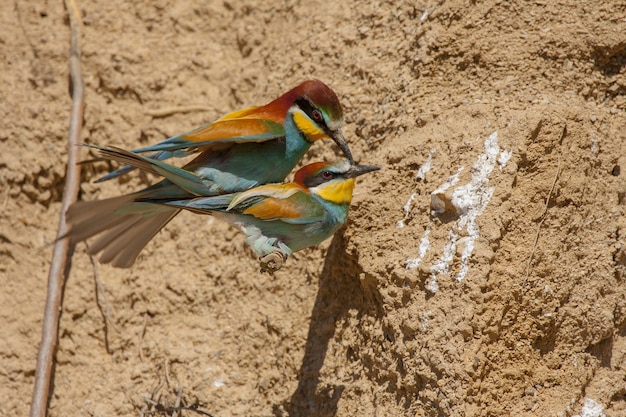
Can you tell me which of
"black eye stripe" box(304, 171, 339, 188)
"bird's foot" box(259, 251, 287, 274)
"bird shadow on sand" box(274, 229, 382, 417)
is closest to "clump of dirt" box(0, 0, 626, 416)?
"bird shadow on sand" box(274, 229, 382, 417)

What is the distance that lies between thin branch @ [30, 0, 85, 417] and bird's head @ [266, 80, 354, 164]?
768 millimetres

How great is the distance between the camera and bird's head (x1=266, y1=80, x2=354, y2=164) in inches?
97.0

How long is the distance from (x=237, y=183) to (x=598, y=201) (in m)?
1.14

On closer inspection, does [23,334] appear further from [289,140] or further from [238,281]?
[289,140]

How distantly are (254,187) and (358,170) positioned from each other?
377 mm

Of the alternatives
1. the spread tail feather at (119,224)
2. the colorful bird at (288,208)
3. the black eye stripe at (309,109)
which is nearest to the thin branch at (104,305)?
the spread tail feather at (119,224)

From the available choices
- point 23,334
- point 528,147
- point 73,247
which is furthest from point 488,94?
point 23,334

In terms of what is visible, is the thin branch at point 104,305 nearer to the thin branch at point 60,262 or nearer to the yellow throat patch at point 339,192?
the thin branch at point 60,262

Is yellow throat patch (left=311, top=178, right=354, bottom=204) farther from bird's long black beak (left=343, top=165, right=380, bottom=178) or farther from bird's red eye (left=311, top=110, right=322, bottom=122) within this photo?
bird's red eye (left=311, top=110, right=322, bottom=122)

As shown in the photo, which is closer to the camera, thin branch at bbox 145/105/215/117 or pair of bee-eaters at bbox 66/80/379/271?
pair of bee-eaters at bbox 66/80/379/271

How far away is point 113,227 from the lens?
2570 millimetres

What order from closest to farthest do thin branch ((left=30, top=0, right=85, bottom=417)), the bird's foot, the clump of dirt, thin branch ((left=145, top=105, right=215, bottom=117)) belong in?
the clump of dirt < the bird's foot < thin branch ((left=30, top=0, right=85, bottom=417)) < thin branch ((left=145, top=105, right=215, bottom=117))

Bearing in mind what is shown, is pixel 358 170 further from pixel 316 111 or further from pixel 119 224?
pixel 119 224

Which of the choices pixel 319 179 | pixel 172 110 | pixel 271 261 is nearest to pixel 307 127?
pixel 319 179
